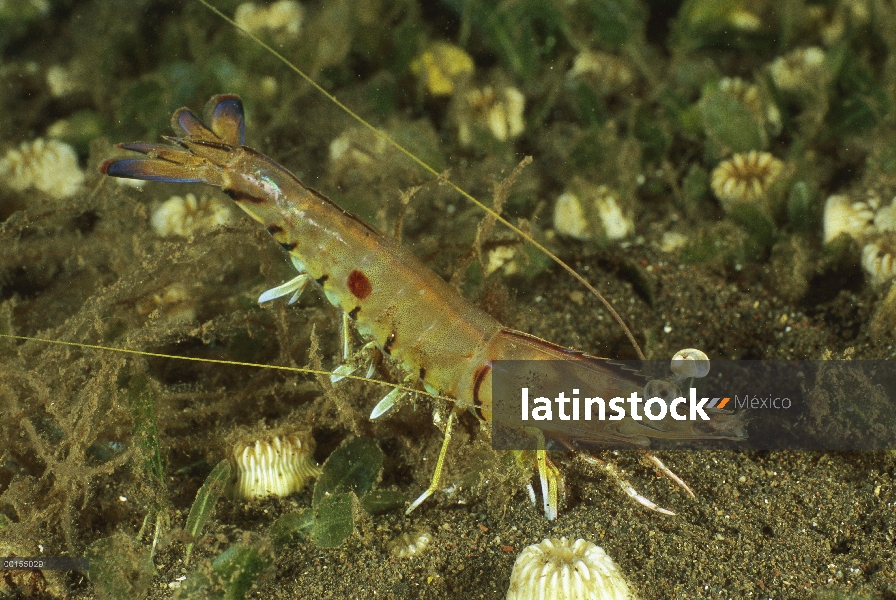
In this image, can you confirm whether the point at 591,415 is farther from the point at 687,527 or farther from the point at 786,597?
the point at 786,597

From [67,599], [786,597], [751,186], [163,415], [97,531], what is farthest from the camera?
[751,186]

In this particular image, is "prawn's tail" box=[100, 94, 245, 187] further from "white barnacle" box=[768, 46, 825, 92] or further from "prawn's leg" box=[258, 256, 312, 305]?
"white barnacle" box=[768, 46, 825, 92]

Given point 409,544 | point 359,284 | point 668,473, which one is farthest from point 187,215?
point 668,473

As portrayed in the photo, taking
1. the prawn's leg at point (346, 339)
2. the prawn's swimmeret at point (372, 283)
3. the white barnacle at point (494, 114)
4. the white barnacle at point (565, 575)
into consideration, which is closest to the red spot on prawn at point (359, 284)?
the prawn's swimmeret at point (372, 283)

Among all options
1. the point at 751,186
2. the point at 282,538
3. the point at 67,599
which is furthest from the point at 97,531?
the point at 751,186

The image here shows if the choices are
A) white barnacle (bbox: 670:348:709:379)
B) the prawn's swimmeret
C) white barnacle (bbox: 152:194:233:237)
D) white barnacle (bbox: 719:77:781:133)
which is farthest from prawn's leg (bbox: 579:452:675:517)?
white barnacle (bbox: 719:77:781:133)

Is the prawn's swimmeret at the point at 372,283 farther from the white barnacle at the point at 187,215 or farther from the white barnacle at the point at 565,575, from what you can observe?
the white barnacle at the point at 187,215
